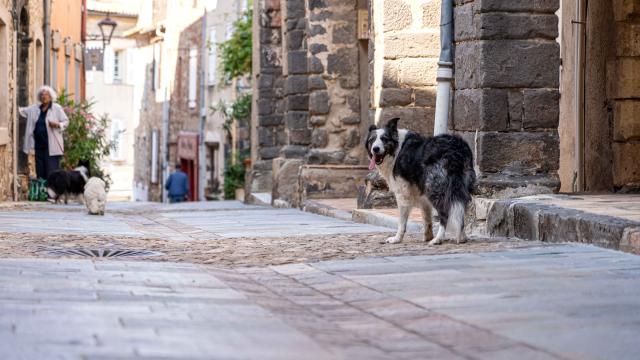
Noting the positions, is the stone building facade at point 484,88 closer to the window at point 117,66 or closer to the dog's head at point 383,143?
the dog's head at point 383,143

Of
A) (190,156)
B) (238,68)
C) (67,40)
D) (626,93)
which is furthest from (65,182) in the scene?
(190,156)

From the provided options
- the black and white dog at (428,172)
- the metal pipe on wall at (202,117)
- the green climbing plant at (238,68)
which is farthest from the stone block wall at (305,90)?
the metal pipe on wall at (202,117)

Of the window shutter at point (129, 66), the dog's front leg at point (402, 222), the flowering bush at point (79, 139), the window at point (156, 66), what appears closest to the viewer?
the dog's front leg at point (402, 222)

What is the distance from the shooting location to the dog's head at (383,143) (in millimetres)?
9922

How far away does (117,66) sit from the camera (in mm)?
54125

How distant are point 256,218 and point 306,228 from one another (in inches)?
96.1

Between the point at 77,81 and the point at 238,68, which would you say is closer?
the point at 238,68

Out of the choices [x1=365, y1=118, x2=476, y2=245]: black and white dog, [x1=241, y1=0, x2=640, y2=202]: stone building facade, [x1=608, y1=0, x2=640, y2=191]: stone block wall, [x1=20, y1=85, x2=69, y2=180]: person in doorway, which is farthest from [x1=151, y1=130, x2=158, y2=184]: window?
[x1=365, y1=118, x2=476, y2=245]: black and white dog

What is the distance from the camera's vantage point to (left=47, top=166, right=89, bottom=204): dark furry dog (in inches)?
720

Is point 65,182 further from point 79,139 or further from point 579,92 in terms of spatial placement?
point 579,92

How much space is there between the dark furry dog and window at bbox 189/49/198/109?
2174cm

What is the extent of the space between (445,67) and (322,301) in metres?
5.26

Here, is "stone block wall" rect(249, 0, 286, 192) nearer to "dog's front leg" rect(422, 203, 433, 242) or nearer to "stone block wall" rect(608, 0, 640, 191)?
"stone block wall" rect(608, 0, 640, 191)

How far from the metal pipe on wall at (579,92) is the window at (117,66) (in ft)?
138
